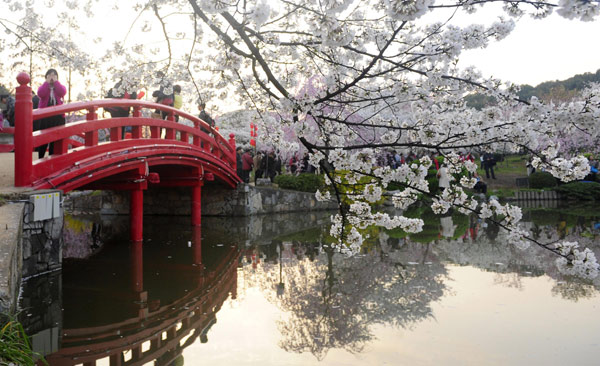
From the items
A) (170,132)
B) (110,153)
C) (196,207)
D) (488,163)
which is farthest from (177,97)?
(488,163)

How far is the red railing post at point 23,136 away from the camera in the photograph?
16.9 ft

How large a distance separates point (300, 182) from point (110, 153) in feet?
29.0

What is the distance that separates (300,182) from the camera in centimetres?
1518

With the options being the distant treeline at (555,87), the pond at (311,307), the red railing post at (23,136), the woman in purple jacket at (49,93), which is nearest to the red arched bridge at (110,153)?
the red railing post at (23,136)

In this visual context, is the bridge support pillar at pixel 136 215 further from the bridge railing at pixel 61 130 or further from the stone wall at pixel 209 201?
the stone wall at pixel 209 201

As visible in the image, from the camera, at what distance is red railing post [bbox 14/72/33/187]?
203 inches

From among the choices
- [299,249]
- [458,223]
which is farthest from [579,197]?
[299,249]

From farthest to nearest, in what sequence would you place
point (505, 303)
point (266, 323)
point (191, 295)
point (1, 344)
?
point (191, 295), point (505, 303), point (266, 323), point (1, 344)

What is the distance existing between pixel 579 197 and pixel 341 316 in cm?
1843

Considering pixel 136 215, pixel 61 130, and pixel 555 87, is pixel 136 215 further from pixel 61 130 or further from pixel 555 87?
pixel 555 87

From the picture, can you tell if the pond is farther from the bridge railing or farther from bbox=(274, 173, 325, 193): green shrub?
bbox=(274, 173, 325, 193): green shrub

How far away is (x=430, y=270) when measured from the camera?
5.59 m

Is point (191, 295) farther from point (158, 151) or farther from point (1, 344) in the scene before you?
point (158, 151)

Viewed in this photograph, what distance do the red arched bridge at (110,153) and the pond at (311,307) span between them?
1.06 m
